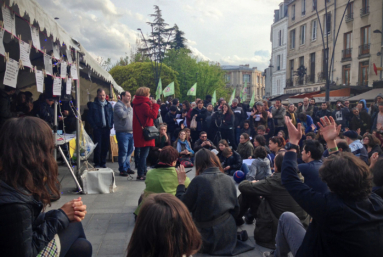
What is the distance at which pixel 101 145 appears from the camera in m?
8.17

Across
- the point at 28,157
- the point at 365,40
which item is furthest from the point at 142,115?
the point at 365,40

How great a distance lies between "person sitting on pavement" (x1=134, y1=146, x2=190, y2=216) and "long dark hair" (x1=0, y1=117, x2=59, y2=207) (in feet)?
7.72

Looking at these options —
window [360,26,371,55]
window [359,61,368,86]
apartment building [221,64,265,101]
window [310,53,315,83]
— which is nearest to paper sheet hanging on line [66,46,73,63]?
window [359,61,368,86]

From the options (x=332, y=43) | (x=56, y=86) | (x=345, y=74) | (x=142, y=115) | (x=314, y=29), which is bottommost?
(x=142, y=115)

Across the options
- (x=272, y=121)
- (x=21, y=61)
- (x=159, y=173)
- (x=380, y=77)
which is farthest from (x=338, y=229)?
(x=380, y=77)

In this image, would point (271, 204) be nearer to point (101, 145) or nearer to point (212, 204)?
point (212, 204)

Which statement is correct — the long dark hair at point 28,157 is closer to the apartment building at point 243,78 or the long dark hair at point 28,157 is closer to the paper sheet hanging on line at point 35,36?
the paper sheet hanging on line at point 35,36

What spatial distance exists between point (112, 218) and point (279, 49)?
142ft

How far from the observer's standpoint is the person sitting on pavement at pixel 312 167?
12.1ft

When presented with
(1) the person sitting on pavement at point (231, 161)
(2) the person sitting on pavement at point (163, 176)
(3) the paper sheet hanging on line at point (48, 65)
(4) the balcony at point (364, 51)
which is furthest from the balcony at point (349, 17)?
(2) the person sitting on pavement at point (163, 176)

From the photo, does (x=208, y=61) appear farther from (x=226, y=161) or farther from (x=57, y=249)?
(x=57, y=249)

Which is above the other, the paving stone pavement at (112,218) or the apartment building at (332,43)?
the apartment building at (332,43)

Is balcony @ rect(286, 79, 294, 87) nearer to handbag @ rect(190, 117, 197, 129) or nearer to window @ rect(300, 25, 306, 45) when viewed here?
window @ rect(300, 25, 306, 45)

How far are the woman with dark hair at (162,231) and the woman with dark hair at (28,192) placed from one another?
67cm
